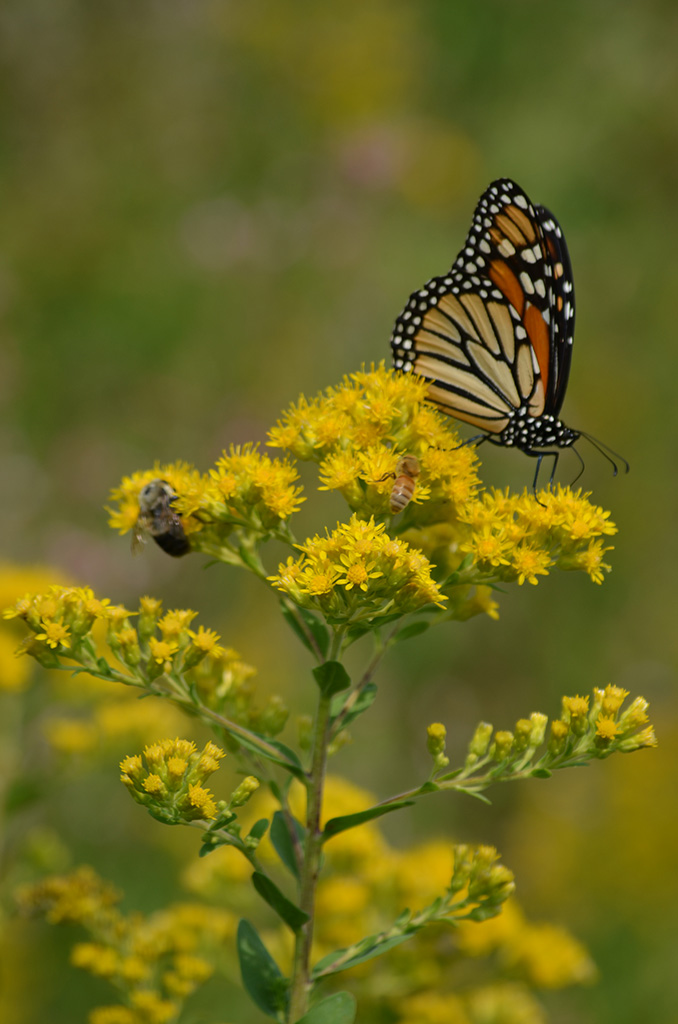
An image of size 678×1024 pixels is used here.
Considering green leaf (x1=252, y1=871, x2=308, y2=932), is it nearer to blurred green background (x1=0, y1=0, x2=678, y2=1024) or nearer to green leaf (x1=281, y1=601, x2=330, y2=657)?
green leaf (x1=281, y1=601, x2=330, y2=657)

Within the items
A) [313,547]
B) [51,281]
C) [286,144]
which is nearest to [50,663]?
[313,547]

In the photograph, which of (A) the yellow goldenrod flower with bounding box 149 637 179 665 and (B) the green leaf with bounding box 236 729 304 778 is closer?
(B) the green leaf with bounding box 236 729 304 778

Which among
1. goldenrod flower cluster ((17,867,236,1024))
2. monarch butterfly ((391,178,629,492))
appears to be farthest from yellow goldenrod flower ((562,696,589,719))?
goldenrod flower cluster ((17,867,236,1024))

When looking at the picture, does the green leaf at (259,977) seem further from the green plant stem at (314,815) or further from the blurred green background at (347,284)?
the blurred green background at (347,284)

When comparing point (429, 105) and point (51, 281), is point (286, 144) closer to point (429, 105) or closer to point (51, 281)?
point (429, 105)

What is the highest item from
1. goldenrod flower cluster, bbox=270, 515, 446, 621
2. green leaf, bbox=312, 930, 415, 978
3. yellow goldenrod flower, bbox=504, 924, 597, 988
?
goldenrod flower cluster, bbox=270, 515, 446, 621

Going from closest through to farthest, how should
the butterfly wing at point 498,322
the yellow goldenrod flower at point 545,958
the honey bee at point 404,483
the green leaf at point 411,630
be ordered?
the honey bee at point 404,483
the green leaf at point 411,630
the yellow goldenrod flower at point 545,958
the butterfly wing at point 498,322

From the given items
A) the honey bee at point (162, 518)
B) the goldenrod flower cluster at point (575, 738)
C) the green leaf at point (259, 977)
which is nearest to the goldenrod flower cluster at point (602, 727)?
→ the goldenrod flower cluster at point (575, 738)
